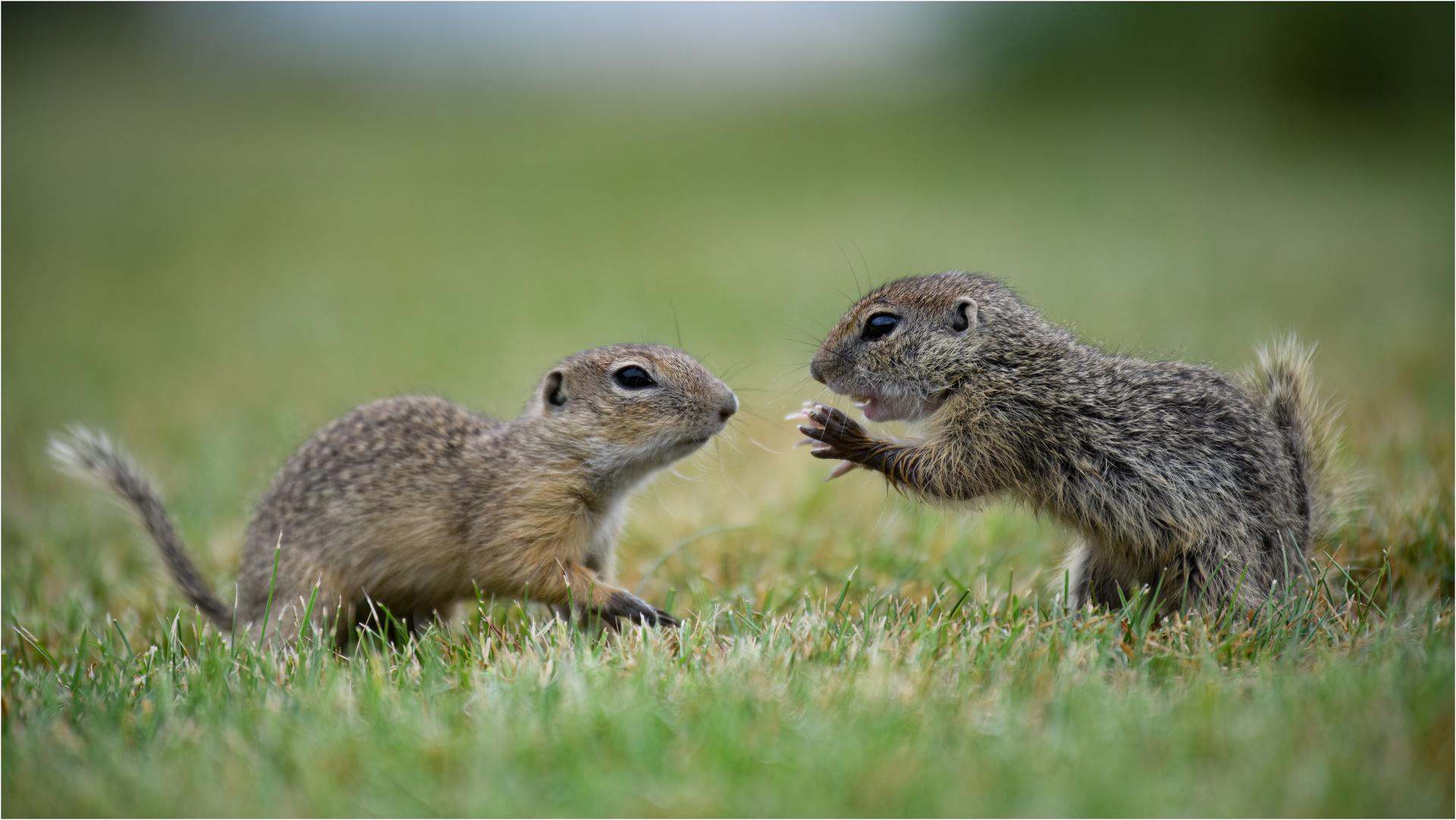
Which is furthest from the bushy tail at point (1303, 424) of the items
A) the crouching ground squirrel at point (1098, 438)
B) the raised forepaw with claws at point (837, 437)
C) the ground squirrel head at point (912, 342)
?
the raised forepaw with claws at point (837, 437)

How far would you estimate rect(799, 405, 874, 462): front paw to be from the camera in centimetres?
435

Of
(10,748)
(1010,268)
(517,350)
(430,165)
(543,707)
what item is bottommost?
(10,748)

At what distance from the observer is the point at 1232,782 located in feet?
8.03

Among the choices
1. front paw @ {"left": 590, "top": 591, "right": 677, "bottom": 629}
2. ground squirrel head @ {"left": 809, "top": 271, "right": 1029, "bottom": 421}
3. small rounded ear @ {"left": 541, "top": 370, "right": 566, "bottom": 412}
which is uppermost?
ground squirrel head @ {"left": 809, "top": 271, "right": 1029, "bottom": 421}

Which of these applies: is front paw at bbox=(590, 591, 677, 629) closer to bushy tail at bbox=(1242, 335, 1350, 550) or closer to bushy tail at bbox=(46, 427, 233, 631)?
bushy tail at bbox=(46, 427, 233, 631)

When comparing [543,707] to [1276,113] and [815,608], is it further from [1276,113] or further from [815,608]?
[1276,113]

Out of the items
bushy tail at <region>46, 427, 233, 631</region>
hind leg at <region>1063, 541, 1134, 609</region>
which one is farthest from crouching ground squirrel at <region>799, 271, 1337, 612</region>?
bushy tail at <region>46, 427, 233, 631</region>

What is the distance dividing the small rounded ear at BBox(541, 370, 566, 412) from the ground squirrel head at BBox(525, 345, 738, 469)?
26 mm

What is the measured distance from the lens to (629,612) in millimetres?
4172

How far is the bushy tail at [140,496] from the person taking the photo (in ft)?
15.8

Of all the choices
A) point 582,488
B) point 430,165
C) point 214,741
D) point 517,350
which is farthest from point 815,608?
point 430,165

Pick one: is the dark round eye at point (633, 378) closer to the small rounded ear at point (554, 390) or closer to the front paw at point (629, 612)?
the small rounded ear at point (554, 390)

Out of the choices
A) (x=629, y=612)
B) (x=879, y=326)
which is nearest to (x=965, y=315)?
(x=879, y=326)

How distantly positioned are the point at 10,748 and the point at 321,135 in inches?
928
